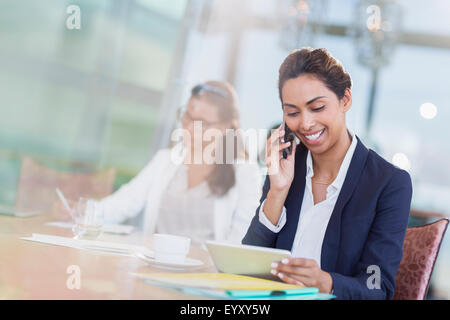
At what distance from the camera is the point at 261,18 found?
4.42 metres

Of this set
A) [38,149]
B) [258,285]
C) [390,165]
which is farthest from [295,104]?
[38,149]

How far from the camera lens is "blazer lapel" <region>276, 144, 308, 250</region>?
1.27m

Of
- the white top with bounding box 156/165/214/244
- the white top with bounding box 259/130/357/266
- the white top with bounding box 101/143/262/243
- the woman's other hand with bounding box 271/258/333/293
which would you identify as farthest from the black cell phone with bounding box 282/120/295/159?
the white top with bounding box 156/165/214/244

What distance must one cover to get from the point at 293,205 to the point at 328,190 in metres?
0.10

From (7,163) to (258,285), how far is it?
2.51 metres

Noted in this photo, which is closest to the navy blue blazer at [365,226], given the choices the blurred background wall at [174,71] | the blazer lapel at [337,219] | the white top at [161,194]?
the blazer lapel at [337,219]

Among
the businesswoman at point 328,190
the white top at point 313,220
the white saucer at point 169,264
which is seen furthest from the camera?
the white top at point 313,220

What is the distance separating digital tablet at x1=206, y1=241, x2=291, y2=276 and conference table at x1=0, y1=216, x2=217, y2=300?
9 cm

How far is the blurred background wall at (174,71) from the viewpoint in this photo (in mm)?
3055

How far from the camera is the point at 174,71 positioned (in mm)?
3311

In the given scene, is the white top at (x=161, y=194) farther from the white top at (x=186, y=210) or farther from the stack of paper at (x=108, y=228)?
the stack of paper at (x=108, y=228)

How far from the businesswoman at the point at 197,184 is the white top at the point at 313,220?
647 millimetres

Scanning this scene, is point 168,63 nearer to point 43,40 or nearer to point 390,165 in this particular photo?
point 43,40
